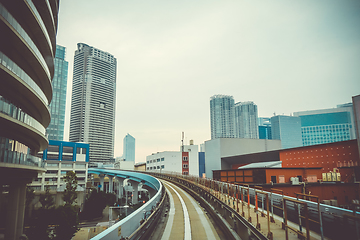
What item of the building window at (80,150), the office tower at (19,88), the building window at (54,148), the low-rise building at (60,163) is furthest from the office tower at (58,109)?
the office tower at (19,88)

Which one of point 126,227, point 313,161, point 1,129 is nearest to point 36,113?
point 1,129

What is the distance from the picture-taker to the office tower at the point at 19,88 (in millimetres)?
17562

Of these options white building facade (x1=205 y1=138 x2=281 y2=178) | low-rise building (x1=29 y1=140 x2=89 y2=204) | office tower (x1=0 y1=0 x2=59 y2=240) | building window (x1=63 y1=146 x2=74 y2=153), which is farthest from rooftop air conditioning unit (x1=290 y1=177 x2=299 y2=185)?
building window (x1=63 y1=146 x2=74 y2=153)

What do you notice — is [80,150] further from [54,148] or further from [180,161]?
[180,161]

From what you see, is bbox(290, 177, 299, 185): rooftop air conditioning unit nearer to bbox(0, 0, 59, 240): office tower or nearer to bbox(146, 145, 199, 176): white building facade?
bbox(0, 0, 59, 240): office tower

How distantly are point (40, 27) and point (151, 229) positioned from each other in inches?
829

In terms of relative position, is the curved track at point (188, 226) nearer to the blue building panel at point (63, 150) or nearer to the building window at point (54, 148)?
the blue building panel at point (63, 150)

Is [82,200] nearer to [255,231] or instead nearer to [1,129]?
[1,129]

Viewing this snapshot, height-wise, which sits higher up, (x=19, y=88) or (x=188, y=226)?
(x=19, y=88)

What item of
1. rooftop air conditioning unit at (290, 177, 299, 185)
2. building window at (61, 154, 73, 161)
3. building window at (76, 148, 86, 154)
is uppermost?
building window at (76, 148, 86, 154)

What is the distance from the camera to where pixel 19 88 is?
20.9 metres

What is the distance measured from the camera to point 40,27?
22.6 meters

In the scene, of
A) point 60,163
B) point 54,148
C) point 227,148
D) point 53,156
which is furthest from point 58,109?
point 227,148

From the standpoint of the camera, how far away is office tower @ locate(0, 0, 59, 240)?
1756cm
